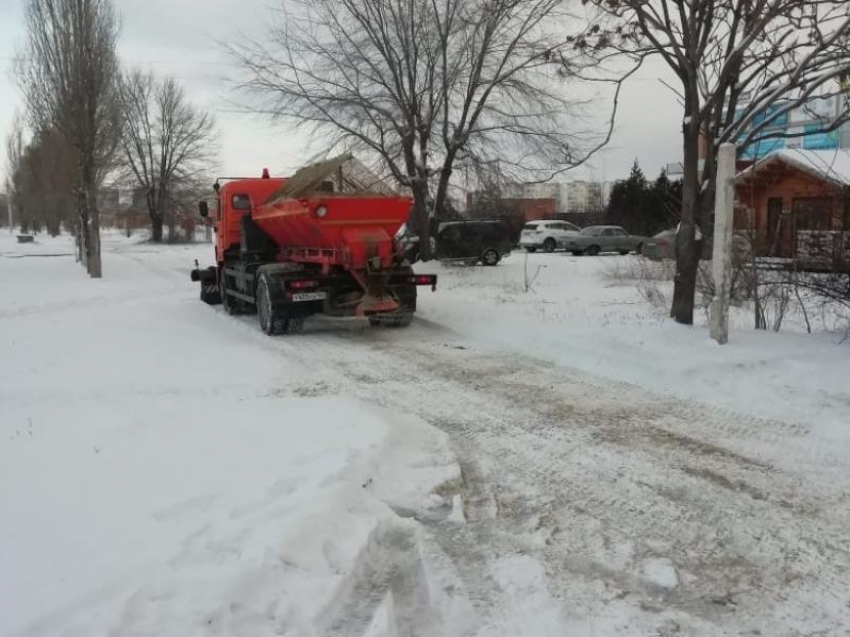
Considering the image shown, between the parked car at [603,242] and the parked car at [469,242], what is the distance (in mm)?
8684

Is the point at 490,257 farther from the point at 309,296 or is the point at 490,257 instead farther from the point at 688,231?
the point at 688,231

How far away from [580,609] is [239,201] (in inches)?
458

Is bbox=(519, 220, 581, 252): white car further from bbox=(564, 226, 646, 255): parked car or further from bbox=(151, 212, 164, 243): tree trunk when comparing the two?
bbox=(151, 212, 164, 243): tree trunk

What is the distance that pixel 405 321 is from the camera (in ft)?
38.1

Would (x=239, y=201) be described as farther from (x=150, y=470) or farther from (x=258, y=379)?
(x=150, y=470)

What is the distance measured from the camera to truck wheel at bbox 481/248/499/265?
27.4 meters

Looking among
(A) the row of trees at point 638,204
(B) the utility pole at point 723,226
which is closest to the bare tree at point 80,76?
(B) the utility pole at point 723,226

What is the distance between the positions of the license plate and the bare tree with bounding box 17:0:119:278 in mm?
14790

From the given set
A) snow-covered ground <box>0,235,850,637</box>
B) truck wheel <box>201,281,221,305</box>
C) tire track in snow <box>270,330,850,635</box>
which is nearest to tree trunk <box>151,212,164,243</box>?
truck wheel <box>201,281,221,305</box>

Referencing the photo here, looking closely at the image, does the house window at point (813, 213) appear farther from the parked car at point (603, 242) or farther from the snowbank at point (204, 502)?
the parked car at point (603, 242)

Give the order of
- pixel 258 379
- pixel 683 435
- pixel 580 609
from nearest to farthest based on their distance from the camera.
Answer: pixel 580 609, pixel 683 435, pixel 258 379

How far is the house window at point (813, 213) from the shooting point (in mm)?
7913

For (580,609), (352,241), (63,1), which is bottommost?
(580,609)

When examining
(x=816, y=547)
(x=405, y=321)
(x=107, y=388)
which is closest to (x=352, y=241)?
(x=405, y=321)
